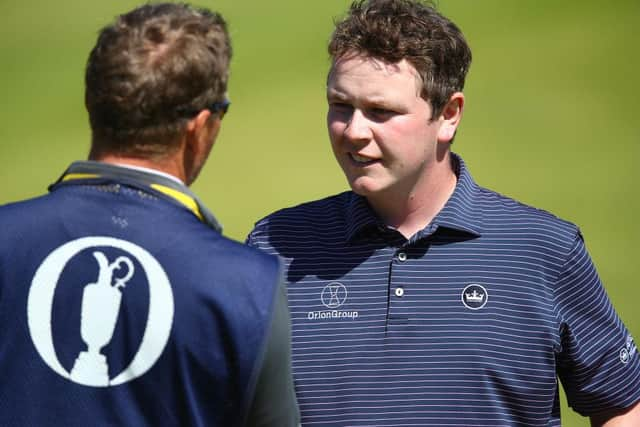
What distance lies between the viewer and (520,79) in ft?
33.1

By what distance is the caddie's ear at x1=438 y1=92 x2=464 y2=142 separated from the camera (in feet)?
11.3

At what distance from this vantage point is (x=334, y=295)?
3307 mm

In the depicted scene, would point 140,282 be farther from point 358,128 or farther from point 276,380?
point 358,128

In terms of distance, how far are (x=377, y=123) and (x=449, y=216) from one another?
1.06 feet

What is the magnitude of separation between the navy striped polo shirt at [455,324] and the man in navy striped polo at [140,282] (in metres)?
0.77

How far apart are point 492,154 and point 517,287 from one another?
5.96 metres

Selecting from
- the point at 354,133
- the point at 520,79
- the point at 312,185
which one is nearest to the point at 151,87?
the point at 354,133

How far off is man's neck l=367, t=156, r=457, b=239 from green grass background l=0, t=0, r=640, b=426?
3.59 metres

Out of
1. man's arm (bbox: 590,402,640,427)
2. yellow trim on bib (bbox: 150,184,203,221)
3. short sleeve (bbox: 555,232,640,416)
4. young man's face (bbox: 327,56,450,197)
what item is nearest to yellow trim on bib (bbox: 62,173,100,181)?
yellow trim on bib (bbox: 150,184,203,221)

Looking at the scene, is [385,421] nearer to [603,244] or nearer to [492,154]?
[603,244]

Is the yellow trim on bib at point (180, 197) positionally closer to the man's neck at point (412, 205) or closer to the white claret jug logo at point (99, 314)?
the white claret jug logo at point (99, 314)

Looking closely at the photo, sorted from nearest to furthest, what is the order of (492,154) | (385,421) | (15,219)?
→ 1. (15,219)
2. (385,421)
3. (492,154)

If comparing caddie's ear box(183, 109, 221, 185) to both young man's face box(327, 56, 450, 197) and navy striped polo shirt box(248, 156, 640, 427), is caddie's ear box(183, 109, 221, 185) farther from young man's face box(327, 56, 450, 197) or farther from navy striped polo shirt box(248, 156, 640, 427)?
navy striped polo shirt box(248, 156, 640, 427)

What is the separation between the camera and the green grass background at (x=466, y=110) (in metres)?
8.52
